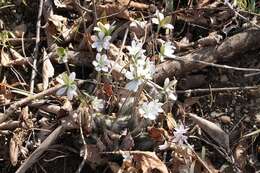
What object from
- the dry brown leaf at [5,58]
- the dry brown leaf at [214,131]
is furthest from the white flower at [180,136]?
the dry brown leaf at [5,58]

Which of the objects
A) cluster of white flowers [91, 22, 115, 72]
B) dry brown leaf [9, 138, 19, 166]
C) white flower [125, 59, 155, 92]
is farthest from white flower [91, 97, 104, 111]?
dry brown leaf [9, 138, 19, 166]

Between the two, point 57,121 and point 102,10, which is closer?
point 57,121

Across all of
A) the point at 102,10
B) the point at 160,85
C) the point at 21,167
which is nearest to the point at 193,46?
the point at 160,85

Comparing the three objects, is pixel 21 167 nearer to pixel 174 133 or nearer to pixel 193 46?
pixel 174 133


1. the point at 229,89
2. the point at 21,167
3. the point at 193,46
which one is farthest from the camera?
the point at 193,46

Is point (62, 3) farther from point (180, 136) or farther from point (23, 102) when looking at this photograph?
point (180, 136)

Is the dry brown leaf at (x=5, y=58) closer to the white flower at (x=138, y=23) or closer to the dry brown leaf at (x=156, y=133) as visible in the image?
the white flower at (x=138, y=23)
